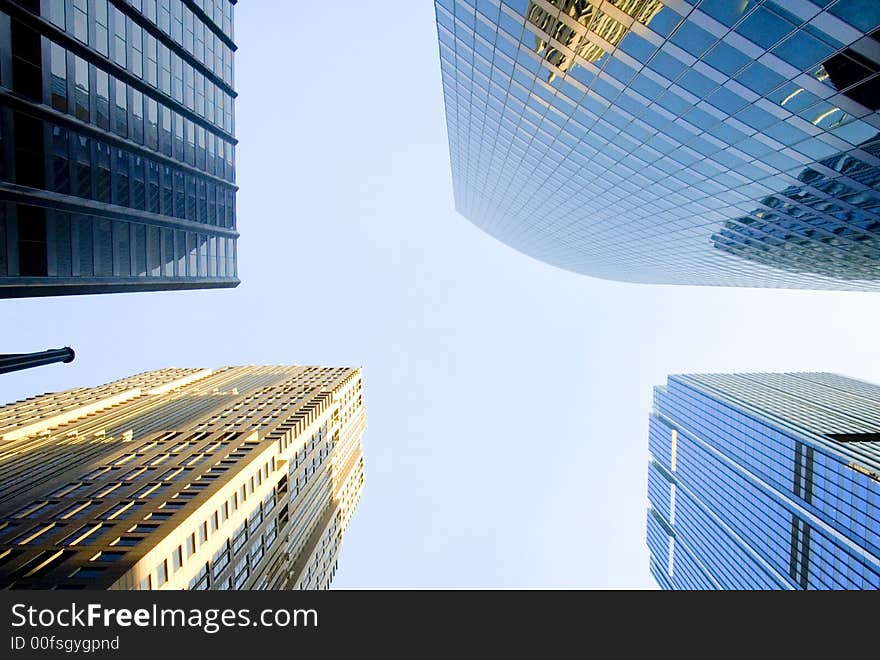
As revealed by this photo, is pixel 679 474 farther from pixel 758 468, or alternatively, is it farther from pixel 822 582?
pixel 822 582

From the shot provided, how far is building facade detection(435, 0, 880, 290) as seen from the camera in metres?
20.7

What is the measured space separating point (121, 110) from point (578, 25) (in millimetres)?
33286

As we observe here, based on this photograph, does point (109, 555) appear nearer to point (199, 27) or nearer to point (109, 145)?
point (109, 145)

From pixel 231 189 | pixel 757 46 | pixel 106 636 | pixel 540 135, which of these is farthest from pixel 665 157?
pixel 231 189

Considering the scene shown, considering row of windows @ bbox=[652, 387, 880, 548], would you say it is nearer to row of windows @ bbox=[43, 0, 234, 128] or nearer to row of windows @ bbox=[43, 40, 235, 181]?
row of windows @ bbox=[43, 40, 235, 181]

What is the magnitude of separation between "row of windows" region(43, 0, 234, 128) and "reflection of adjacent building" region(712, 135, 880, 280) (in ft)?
154

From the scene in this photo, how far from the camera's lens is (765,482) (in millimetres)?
86375

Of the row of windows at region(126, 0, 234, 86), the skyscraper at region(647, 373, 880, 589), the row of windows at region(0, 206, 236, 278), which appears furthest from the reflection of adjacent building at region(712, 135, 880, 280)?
the row of windows at region(126, 0, 234, 86)

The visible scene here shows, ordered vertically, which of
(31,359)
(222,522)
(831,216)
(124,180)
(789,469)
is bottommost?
(789,469)

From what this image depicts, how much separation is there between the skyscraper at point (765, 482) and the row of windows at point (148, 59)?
91343 mm

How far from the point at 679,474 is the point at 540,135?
108 metres

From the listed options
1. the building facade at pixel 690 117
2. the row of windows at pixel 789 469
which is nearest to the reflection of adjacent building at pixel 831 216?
the building facade at pixel 690 117

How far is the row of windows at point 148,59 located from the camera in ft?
110

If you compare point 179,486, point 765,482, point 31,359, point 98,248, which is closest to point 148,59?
point 98,248
